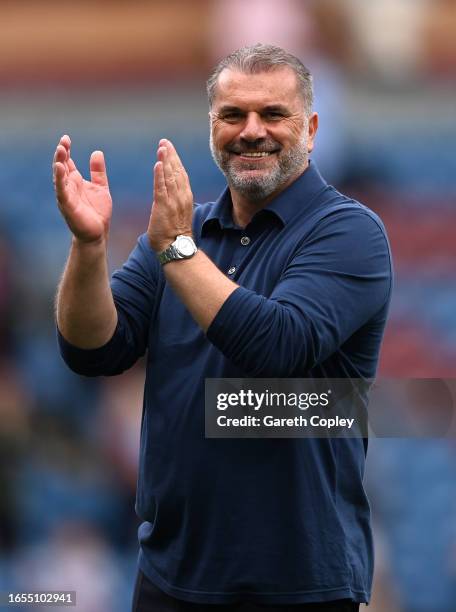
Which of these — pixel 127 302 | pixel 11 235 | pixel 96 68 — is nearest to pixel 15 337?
pixel 11 235

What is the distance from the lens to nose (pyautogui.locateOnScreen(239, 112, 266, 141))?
2.32 meters

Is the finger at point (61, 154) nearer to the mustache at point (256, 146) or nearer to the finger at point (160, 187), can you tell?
Answer: the finger at point (160, 187)

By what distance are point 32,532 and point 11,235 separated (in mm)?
1647

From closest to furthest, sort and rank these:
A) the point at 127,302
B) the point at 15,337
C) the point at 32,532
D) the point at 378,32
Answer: the point at 127,302 → the point at 32,532 → the point at 15,337 → the point at 378,32

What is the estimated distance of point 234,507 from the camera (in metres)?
2.25

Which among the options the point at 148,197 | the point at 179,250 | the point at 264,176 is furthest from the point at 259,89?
the point at 148,197

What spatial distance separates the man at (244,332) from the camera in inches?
86.0

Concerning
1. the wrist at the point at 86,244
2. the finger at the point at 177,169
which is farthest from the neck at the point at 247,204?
the wrist at the point at 86,244

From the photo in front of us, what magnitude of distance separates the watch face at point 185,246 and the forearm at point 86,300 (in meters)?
0.18

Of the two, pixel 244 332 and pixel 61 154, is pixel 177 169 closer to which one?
pixel 61 154

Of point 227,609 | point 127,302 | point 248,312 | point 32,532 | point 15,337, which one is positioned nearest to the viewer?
point 248,312

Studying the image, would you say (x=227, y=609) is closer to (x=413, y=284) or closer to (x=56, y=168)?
(x=56, y=168)

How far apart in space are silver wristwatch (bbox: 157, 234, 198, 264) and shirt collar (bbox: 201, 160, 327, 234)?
0.25m

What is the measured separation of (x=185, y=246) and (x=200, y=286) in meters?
0.09
